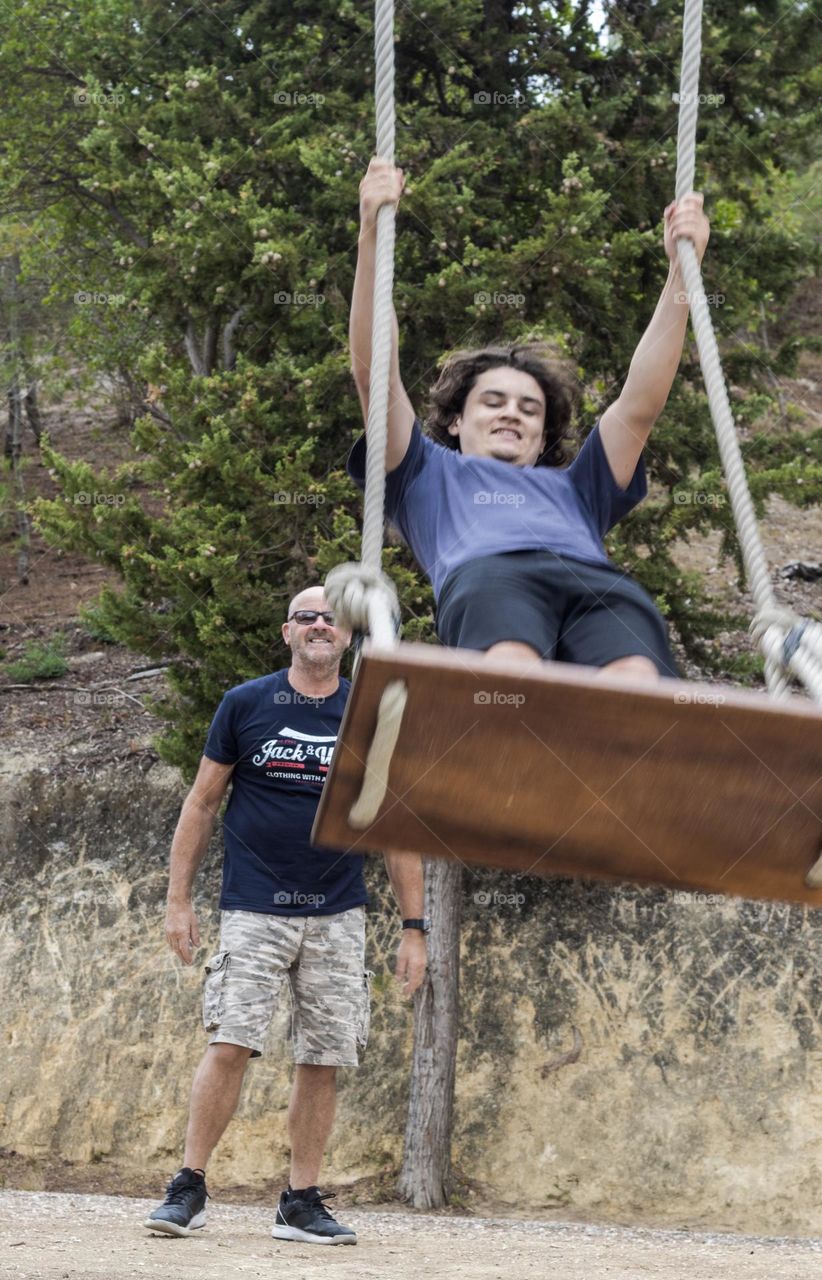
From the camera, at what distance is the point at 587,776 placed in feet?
8.85

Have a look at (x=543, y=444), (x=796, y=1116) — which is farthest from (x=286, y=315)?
(x=796, y=1116)

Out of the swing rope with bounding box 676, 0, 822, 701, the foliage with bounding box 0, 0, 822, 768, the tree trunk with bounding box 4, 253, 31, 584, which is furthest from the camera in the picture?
the tree trunk with bounding box 4, 253, 31, 584

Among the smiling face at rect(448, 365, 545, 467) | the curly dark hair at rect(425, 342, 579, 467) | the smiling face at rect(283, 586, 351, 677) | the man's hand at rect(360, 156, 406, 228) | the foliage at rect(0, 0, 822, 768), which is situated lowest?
the smiling face at rect(283, 586, 351, 677)

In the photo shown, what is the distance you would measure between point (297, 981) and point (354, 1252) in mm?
945

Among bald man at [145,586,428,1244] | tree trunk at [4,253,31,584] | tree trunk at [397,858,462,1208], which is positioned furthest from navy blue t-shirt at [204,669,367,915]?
tree trunk at [4,253,31,584]

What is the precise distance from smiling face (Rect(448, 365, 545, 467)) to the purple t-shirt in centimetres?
9

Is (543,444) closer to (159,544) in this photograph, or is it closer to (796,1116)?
(159,544)

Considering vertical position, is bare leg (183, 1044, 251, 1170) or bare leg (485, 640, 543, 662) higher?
bare leg (485, 640, 543, 662)

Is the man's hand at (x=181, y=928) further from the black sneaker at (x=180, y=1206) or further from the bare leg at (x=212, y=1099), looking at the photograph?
the black sneaker at (x=180, y=1206)

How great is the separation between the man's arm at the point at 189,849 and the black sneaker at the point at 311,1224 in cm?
93

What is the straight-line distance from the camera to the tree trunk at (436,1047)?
8.23 meters

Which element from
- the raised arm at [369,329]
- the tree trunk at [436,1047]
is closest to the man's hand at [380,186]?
the raised arm at [369,329]

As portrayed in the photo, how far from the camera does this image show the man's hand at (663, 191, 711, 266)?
11.7 feet

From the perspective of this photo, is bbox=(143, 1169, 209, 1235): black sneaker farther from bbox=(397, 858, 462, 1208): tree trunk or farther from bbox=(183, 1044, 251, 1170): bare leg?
bbox=(397, 858, 462, 1208): tree trunk
